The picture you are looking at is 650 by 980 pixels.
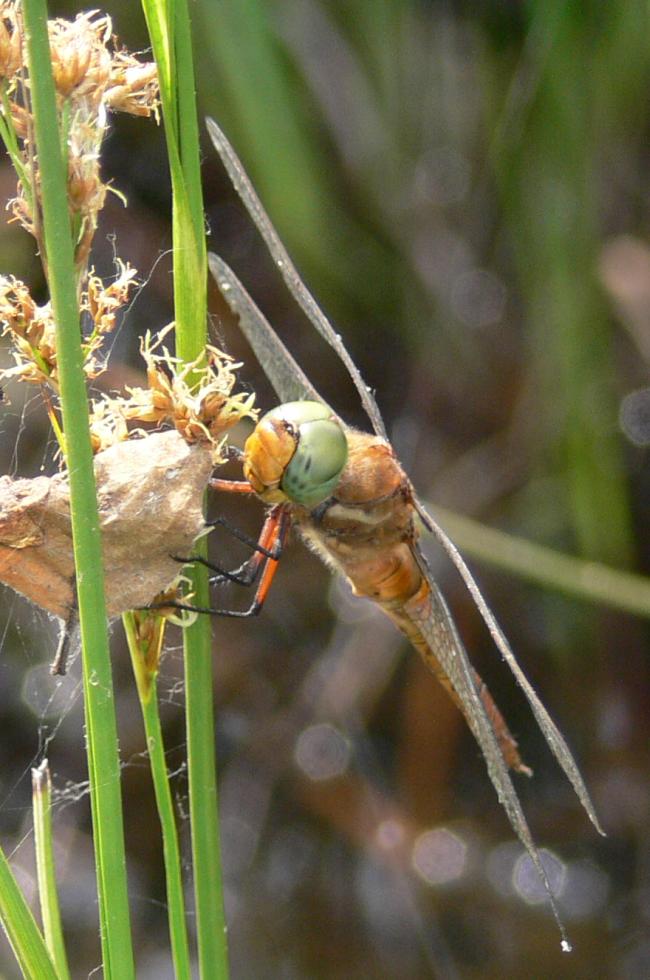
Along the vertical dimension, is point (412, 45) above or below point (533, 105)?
above

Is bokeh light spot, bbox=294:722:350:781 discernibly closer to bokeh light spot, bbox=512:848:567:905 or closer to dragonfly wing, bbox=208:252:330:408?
bokeh light spot, bbox=512:848:567:905

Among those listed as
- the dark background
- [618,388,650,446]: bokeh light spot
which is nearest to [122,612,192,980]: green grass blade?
the dark background

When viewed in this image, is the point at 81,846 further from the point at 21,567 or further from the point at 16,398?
the point at 21,567

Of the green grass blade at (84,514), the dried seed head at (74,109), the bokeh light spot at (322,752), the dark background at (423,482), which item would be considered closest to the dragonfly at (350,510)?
the dried seed head at (74,109)

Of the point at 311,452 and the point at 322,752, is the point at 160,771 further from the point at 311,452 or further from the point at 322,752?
the point at 322,752

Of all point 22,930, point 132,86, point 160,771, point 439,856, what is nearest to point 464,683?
point 160,771

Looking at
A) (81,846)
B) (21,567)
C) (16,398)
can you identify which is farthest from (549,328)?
(21,567)

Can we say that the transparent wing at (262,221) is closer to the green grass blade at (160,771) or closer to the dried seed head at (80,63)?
the dried seed head at (80,63)
